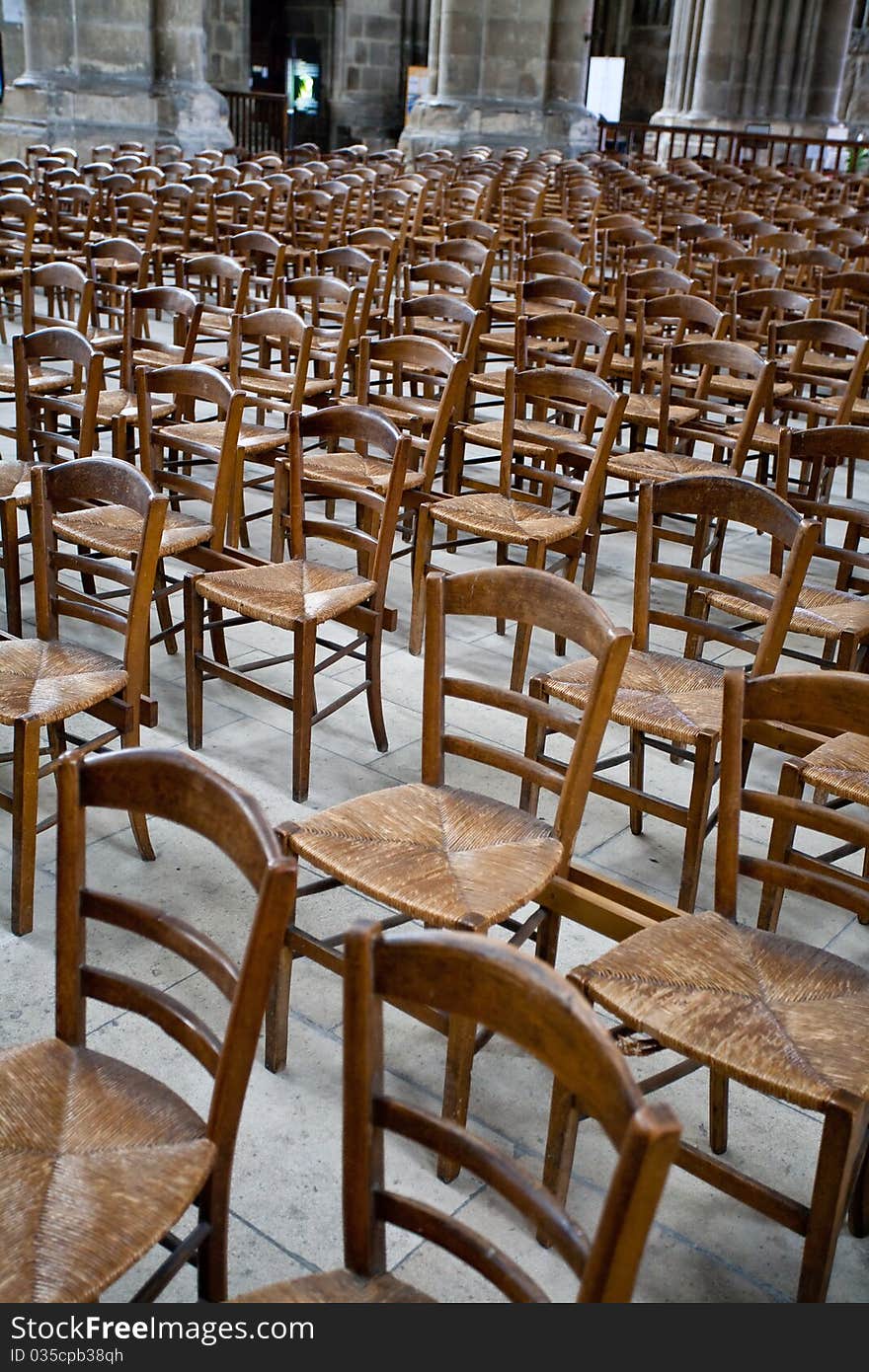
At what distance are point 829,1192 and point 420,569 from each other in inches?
114

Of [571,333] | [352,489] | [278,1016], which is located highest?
[571,333]

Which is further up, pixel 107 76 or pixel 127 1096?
pixel 107 76

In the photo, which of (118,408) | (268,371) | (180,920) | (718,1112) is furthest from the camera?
(268,371)

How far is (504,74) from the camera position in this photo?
17.2 meters

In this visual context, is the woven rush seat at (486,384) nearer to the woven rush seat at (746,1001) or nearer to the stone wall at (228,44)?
the woven rush seat at (746,1001)

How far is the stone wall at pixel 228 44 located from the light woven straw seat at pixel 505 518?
17926 mm

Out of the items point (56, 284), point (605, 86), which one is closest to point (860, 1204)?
point (56, 284)

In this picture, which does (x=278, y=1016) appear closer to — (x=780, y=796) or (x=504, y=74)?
(x=780, y=796)

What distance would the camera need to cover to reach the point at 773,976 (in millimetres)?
2105

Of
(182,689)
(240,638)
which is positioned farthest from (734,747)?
(240,638)

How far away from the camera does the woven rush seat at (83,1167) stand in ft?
4.96

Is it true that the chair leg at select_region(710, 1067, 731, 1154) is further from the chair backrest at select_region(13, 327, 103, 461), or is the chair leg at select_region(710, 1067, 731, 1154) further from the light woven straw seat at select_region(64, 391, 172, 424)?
the light woven straw seat at select_region(64, 391, 172, 424)

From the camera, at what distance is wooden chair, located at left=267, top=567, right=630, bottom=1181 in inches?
87.6

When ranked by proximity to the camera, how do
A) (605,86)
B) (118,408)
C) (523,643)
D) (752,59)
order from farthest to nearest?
(605,86)
(752,59)
(118,408)
(523,643)
